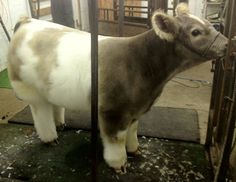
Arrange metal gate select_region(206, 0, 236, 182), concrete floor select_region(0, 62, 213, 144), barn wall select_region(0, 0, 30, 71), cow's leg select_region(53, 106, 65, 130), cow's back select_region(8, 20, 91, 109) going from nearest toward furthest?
metal gate select_region(206, 0, 236, 182), cow's back select_region(8, 20, 91, 109), cow's leg select_region(53, 106, 65, 130), concrete floor select_region(0, 62, 213, 144), barn wall select_region(0, 0, 30, 71)

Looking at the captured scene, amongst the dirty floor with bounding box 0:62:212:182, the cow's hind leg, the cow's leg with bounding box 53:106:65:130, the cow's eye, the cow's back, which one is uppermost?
Answer: the cow's eye

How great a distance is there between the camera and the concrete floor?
2700 mm

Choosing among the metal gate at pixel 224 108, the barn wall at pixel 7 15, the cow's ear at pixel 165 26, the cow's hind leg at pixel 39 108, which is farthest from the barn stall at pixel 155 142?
the barn wall at pixel 7 15

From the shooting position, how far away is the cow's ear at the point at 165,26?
1.43m

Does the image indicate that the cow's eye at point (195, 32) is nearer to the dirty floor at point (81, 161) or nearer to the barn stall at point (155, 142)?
the barn stall at point (155, 142)

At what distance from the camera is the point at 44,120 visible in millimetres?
2049

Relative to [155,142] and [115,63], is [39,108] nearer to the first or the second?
[115,63]

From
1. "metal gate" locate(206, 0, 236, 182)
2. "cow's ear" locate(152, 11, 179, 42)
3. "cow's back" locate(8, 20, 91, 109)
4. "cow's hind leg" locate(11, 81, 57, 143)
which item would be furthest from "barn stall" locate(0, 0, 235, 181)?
"cow's back" locate(8, 20, 91, 109)

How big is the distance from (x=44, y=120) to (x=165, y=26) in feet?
3.63

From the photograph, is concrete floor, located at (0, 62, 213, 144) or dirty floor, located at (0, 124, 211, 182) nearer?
dirty floor, located at (0, 124, 211, 182)

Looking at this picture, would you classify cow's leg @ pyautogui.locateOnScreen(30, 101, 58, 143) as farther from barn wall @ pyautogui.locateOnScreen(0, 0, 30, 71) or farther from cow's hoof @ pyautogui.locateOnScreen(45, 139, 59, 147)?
barn wall @ pyautogui.locateOnScreen(0, 0, 30, 71)

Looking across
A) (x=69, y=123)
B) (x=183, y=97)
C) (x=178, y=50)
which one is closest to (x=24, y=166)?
(x=69, y=123)

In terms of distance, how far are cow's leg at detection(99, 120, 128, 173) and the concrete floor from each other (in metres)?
0.82

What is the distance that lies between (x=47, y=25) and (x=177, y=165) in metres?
1.29
